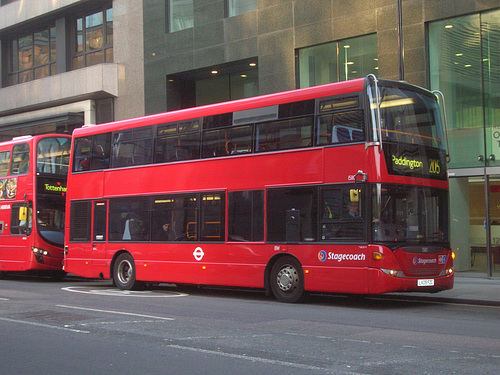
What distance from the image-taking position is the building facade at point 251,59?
19.3 metres

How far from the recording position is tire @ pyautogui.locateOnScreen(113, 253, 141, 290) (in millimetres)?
17016

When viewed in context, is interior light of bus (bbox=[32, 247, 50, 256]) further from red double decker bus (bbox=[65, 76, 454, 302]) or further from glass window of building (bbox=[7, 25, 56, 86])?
glass window of building (bbox=[7, 25, 56, 86])

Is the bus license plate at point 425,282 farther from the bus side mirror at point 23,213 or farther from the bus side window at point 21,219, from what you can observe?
the bus side mirror at point 23,213

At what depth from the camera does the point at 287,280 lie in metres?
13.8

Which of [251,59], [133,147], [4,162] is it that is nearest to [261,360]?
[133,147]

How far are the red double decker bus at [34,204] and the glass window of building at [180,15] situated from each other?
27.1 feet

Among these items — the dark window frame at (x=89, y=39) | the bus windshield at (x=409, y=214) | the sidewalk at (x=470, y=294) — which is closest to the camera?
the bus windshield at (x=409, y=214)

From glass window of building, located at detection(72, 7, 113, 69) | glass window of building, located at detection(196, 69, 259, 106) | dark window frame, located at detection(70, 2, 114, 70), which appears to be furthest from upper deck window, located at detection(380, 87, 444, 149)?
glass window of building, located at detection(72, 7, 113, 69)

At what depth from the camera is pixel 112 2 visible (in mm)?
30500

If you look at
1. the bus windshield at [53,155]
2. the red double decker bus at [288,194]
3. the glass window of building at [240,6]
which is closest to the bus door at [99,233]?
the red double decker bus at [288,194]

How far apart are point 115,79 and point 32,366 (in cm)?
2407

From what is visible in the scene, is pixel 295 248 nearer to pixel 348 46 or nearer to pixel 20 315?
pixel 20 315

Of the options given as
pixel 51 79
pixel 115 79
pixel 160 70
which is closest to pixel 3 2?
pixel 51 79

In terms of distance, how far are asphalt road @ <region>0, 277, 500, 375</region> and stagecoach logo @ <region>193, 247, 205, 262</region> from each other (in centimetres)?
104
